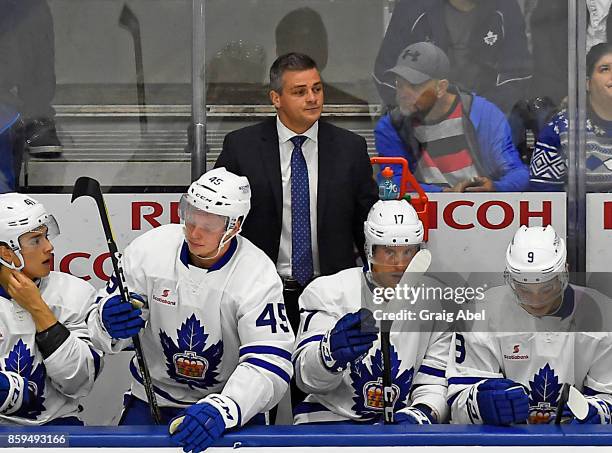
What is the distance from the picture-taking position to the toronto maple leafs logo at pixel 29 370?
3609mm

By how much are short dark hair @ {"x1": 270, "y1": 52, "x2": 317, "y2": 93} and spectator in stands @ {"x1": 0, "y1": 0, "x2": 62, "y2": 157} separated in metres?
0.83

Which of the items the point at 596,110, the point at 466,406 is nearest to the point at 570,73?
the point at 596,110

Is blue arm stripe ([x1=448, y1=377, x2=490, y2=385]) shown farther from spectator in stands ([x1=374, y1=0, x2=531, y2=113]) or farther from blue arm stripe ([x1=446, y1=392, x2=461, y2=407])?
spectator in stands ([x1=374, y1=0, x2=531, y2=113])

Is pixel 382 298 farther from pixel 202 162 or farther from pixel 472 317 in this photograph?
pixel 202 162

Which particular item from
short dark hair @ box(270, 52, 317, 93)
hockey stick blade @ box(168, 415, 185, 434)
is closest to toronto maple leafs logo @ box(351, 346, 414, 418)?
hockey stick blade @ box(168, 415, 185, 434)

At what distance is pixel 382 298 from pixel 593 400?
65 centimetres

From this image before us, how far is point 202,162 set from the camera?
14.4ft

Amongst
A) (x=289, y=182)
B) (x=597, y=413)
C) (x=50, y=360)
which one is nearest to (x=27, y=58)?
(x=289, y=182)

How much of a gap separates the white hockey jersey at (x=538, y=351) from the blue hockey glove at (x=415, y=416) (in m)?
0.07

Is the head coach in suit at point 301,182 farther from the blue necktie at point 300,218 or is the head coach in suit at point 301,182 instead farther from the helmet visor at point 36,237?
the helmet visor at point 36,237

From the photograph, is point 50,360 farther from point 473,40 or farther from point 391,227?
point 473,40

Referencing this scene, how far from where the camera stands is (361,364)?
362 centimetres

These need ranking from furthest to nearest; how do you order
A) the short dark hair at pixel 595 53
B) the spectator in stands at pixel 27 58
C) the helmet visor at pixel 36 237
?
1. the spectator in stands at pixel 27 58
2. the short dark hair at pixel 595 53
3. the helmet visor at pixel 36 237

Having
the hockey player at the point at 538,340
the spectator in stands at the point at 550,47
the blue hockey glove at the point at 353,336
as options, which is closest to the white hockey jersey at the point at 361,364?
the hockey player at the point at 538,340
